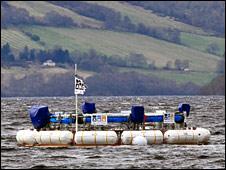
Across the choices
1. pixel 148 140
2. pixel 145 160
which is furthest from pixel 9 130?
pixel 145 160

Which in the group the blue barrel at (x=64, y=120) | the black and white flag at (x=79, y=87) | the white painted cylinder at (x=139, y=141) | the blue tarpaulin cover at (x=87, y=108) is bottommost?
the white painted cylinder at (x=139, y=141)

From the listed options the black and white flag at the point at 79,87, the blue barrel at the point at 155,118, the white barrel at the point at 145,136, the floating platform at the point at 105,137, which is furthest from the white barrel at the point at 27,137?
the blue barrel at the point at 155,118

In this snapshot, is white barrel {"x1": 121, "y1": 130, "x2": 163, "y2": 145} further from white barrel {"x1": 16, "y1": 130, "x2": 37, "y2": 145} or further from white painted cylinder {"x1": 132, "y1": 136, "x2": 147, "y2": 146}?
white barrel {"x1": 16, "y1": 130, "x2": 37, "y2": 145}

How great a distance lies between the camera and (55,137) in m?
94.2

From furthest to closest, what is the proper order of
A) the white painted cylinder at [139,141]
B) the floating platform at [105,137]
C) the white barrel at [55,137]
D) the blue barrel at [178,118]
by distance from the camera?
1. the blue barrel at [178,118]
2. the white barrel at [55,137]
3. the floating platform at [105,137]
4. the white painted cylinder at [139,141]

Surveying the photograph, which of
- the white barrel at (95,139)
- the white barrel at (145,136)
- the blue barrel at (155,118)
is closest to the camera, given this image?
the white barrel at (95,139)

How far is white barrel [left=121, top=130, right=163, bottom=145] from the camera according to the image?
93938mm

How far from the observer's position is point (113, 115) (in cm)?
9844

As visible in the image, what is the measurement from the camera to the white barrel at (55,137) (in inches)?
3708

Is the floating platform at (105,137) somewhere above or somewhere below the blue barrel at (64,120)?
below

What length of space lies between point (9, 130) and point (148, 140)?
36.8m

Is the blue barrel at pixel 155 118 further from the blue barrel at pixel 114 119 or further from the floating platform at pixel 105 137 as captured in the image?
the floating platform at pixel 105 137

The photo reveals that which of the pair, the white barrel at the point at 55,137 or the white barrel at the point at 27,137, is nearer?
the white barrel at the point at 55,137

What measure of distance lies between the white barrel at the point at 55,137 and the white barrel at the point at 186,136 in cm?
971
